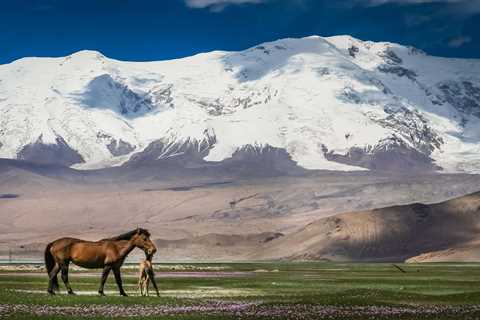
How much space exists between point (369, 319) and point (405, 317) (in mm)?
1687

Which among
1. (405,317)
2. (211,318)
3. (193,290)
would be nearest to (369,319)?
(405,317)

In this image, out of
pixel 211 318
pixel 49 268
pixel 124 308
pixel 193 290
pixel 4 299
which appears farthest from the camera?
pixel 193 290

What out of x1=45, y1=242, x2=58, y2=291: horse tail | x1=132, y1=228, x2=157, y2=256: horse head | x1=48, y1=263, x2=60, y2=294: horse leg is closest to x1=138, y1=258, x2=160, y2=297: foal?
x1=132, y1=228, x2=157, y2=256: horse head

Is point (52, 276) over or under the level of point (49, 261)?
under

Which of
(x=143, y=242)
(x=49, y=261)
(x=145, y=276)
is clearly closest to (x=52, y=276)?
(x=49, y=261)

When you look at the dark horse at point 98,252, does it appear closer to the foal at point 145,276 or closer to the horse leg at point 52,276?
the horse leg at point 52,276

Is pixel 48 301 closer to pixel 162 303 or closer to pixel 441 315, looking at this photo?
pixel 162 303

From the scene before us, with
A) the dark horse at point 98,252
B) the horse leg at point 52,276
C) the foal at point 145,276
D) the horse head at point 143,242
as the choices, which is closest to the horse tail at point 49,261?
the dark horse at point 98,252

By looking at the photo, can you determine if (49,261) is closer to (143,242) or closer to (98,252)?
(98,252)

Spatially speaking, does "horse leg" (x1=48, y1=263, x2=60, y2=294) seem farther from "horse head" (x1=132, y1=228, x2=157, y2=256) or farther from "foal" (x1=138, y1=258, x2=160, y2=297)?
"foal" (x1=138, y1=258, x2=160, y2=297)

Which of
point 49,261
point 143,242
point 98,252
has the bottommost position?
point 49,261

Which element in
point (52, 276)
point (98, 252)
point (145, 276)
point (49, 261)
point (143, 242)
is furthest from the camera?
point (145, 276)

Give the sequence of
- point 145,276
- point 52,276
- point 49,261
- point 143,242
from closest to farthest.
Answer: point 143,242 < point 49,261 < point 52,276 < point 145,276

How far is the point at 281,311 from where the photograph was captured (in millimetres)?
38750
